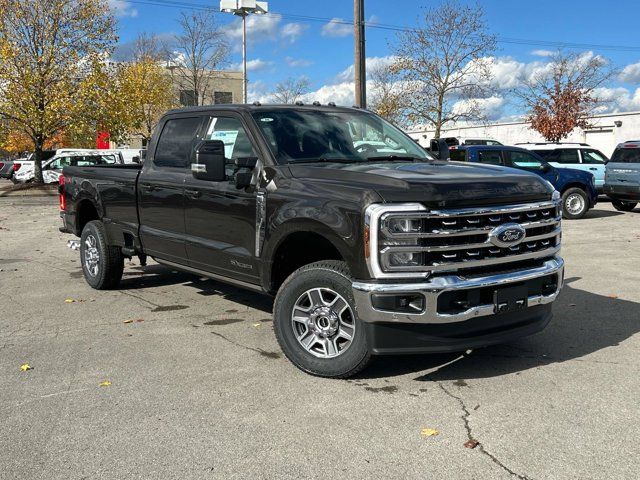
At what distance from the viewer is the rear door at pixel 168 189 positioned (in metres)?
5.89

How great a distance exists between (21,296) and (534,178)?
583 cm

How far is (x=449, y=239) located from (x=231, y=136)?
93.1 inches

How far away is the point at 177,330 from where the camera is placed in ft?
18.7

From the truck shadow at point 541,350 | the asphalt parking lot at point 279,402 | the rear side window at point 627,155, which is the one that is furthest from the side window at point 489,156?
the truck shadow at point 541,350

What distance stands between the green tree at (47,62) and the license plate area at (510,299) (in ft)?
86.1

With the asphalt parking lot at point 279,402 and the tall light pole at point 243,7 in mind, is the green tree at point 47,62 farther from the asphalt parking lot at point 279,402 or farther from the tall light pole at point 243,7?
the asphalt parking lot at point 279,402

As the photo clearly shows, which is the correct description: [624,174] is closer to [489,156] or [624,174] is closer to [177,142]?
[489,156]

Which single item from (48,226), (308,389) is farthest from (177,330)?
(48,226)

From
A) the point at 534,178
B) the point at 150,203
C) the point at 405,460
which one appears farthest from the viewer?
the point at 150,203

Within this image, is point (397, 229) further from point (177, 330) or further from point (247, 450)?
point (177, 330)

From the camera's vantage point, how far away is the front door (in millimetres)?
5055

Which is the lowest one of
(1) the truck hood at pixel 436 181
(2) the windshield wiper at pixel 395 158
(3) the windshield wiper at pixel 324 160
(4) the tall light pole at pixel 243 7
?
(1) the truck hood at pixel 436 181

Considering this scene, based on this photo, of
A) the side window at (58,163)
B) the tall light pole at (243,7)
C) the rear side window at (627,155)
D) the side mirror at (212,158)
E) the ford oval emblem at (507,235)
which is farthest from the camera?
the side window at (58,163)

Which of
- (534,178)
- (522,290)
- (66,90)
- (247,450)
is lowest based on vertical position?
(247,450)
